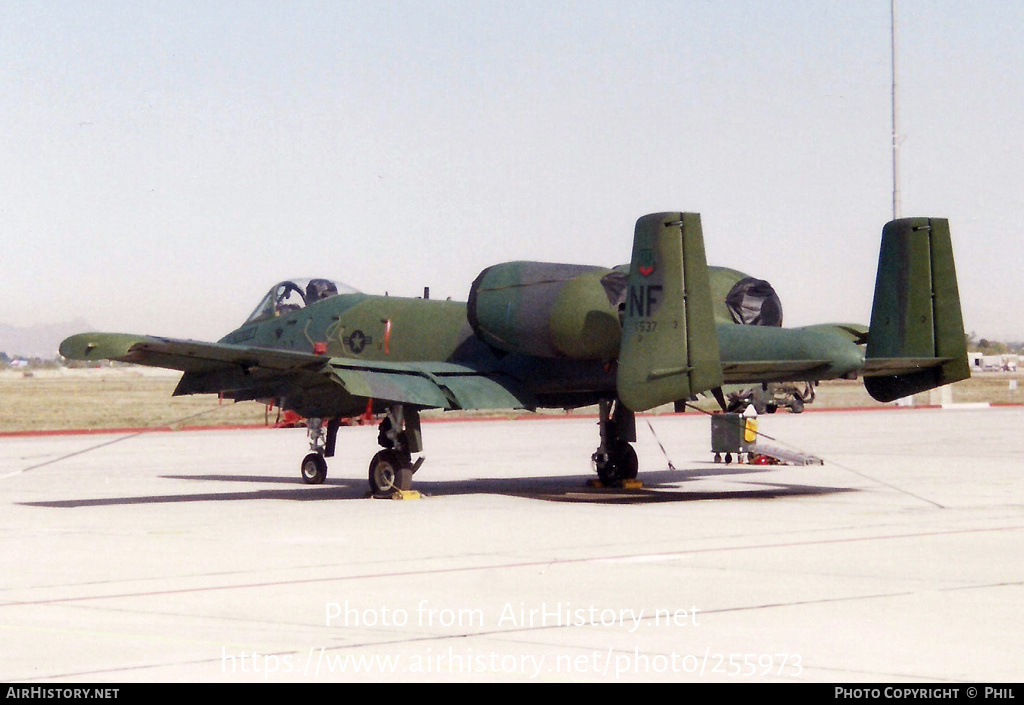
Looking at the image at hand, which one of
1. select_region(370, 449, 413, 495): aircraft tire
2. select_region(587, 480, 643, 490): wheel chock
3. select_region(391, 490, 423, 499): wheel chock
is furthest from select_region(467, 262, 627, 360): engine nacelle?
select_region(587, 480, 643, 490): wheel chock

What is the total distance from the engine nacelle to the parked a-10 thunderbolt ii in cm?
2

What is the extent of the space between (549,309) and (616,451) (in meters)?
3.96

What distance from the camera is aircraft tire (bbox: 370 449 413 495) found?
61.7ft

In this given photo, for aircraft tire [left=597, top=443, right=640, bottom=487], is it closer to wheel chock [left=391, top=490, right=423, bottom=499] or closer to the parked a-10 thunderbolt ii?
the parked a-10 thunderbolt ii

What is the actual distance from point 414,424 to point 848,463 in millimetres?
10514

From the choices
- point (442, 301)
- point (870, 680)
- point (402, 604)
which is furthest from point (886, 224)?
point (870, 680)

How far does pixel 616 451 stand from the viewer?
2095 cm

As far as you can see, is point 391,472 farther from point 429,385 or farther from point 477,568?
point 477,568

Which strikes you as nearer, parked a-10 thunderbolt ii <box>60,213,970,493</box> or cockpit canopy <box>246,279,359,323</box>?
parked a-10 thunderbolt ii <box>60,213,970,493</box>

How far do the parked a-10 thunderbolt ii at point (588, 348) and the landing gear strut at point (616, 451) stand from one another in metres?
1.28

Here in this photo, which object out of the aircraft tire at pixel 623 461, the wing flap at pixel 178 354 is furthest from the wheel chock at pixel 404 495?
the aircraft tire at pixel 623 461

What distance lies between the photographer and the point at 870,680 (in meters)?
7.07

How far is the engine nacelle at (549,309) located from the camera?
1761cm

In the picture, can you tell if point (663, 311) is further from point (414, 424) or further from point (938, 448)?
point (938, 448)
